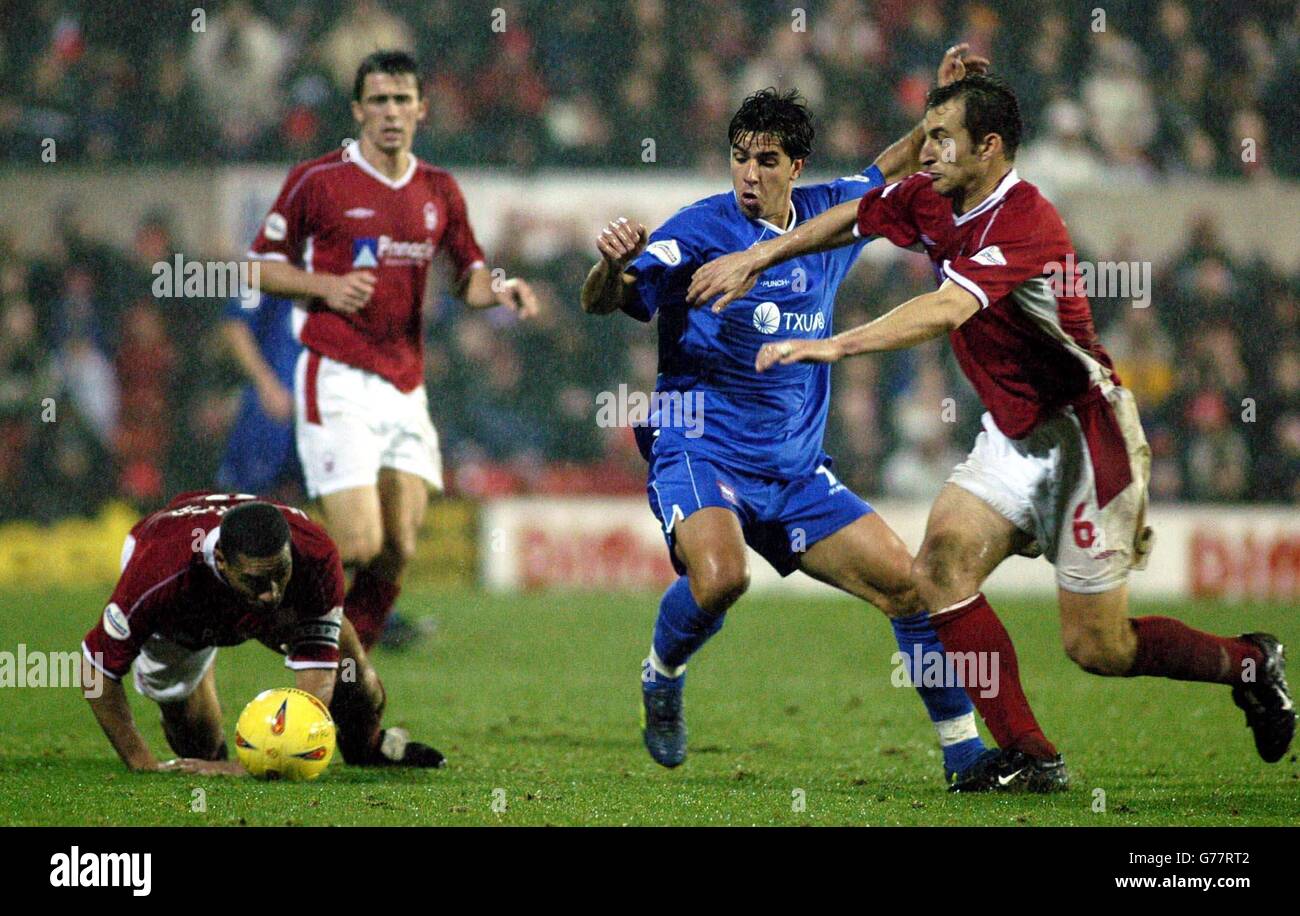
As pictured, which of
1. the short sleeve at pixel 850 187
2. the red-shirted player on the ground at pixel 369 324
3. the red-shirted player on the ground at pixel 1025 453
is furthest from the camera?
the red-shirted player on the ground at pixel 369 324

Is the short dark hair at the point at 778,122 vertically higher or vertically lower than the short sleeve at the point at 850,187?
higher

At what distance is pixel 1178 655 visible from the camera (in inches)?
223

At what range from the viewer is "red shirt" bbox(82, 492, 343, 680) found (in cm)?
552

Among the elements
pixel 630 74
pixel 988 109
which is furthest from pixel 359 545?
pixel 630 74

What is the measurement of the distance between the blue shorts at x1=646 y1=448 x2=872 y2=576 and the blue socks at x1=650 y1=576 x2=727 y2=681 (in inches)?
4.4

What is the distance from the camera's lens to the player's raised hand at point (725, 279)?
18.2ft

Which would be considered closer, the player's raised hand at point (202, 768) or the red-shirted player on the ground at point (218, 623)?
the red-shirted player on the ground at point (218, 623)

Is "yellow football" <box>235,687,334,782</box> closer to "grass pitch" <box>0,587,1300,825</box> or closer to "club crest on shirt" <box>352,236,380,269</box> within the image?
"grass pitch" <box>0,587,1300,825</box>

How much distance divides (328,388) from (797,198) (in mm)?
2457

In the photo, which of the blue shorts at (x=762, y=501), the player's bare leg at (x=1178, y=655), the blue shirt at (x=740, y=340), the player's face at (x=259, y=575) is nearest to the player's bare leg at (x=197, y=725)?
the player's face at (x=259, y=575)

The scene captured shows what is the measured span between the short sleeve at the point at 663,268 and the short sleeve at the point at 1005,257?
1.07m

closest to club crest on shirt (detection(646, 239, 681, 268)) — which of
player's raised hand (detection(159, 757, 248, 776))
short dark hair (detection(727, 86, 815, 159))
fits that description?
short dark hair (detection(727, 86, 815, 159))

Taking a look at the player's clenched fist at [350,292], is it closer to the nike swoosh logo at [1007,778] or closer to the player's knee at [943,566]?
the player's knee at [943,566]

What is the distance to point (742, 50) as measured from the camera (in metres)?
17.1
